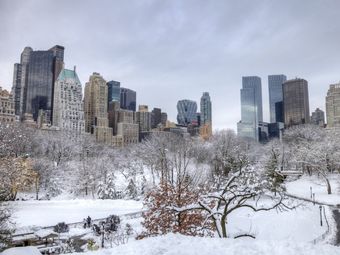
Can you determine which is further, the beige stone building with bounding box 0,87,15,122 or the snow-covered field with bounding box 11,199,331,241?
the beige stone building with bounding box 0,87,15,122

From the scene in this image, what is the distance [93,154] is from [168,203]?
3620 inches

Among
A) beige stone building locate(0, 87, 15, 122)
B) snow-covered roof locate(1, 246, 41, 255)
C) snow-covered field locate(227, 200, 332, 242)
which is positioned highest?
beige stone building locate(0, 87, 15, 122)

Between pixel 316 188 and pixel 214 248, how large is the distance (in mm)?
57065

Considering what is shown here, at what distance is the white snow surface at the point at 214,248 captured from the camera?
528 inches

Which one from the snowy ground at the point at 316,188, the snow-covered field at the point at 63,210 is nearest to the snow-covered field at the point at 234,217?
the snow-covered field at the point at 63,210

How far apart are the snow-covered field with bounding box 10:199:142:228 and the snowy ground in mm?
29950

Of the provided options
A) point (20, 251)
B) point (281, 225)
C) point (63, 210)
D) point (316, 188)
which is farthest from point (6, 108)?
point (20, 251)

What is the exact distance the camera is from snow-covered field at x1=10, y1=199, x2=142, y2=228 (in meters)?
38.5

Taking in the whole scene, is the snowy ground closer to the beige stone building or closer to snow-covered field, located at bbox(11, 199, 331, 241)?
snow-covered field, located at bbox(11, 199, 331, 241)

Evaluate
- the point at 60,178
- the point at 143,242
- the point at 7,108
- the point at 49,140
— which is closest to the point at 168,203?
the point at 143,242

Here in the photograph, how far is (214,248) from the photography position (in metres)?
13.9

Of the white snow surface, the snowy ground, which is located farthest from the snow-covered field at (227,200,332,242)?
the white snow surface

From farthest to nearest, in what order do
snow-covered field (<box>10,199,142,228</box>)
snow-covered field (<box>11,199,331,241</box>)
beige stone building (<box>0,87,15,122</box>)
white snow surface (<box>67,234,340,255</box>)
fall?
beige stone building (<box>0,87,15,122</box>), snow-covered field (<box>10,199,142,228</box>), snow-covered field (<box>11,199,331,241</box>), white snow surface (<box>67,234,340,255</box>)

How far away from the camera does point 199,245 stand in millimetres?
14219
